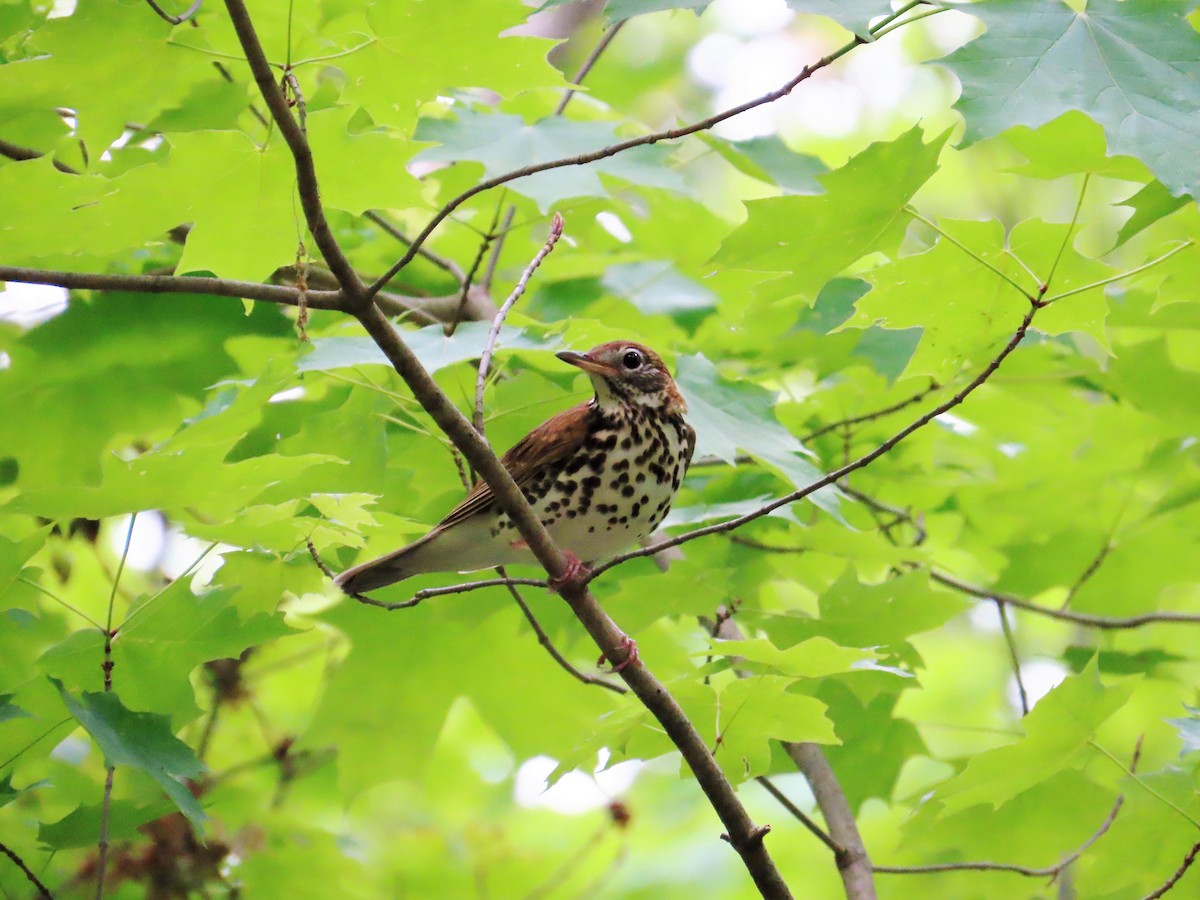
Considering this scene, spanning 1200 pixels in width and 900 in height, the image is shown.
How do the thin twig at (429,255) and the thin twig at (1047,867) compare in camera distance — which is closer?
the thin twig at (1047,867)

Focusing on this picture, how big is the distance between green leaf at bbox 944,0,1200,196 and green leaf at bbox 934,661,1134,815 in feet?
3.81

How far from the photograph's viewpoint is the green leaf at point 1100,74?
7.25 feet

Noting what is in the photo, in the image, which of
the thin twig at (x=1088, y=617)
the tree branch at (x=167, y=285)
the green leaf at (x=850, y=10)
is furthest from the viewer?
the thin twig at (x=1088, y=617)

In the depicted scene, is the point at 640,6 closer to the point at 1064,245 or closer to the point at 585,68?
the point at 1064,245

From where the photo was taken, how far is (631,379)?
3.49 metres

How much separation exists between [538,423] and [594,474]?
0.32 m

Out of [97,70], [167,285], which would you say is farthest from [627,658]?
A: [97,70]

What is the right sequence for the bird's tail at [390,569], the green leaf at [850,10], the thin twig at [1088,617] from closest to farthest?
the green leaf at [850,10]
the bird's tail at [390,569]
the thin twig at [1088,617]

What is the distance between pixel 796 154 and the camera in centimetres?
402

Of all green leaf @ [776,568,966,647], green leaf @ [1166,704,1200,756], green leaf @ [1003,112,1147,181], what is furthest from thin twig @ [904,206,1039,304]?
green leaf @ [1166,704,1200,756]

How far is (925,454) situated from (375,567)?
1853 millimetres

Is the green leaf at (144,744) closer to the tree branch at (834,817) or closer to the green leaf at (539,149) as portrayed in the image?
the tree branch at (834,817)

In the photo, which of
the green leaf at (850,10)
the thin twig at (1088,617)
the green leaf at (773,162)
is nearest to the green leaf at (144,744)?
the green leaf at (850,10)

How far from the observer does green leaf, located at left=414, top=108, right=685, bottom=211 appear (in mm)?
3170
